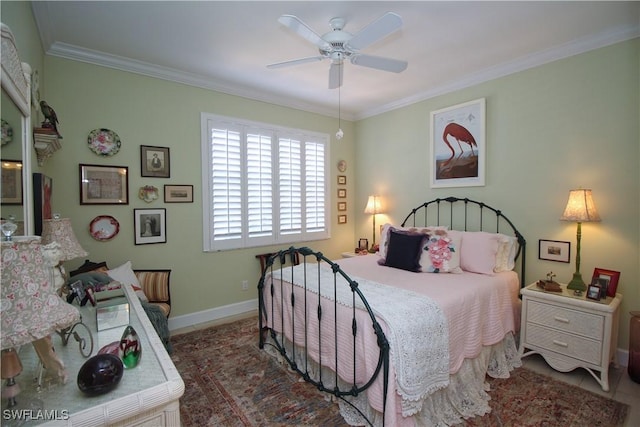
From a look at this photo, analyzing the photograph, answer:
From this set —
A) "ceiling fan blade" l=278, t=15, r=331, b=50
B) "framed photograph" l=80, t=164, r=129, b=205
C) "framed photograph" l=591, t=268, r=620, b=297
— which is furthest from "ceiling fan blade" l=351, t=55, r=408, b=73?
"framed photograph" l=80, t=164, r=129, b=205

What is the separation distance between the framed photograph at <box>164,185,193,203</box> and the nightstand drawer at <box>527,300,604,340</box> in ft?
11.5

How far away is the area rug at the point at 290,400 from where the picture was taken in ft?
6.48

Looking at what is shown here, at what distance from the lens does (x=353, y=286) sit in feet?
6.20

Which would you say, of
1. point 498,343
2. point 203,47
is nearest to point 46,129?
point 203,47

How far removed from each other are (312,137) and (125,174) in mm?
2405

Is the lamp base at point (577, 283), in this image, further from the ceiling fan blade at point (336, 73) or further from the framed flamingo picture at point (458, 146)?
the ceiling fan blade at point (336, 73)

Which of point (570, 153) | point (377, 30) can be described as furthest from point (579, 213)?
point (377, 30)

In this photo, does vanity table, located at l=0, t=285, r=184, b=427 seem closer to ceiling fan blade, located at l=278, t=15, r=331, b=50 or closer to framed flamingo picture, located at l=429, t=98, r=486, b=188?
ceiling fan blade, located at l=278, t=15, r=331, b=50

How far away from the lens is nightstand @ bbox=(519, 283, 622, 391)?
2.26 m

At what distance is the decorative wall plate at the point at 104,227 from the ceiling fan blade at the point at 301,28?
2.49m

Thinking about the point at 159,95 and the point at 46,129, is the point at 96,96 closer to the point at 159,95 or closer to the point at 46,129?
the point at 159,95

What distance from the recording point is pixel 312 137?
445 centimetres

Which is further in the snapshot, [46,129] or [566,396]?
[566,396]

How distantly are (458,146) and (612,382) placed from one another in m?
2.50
